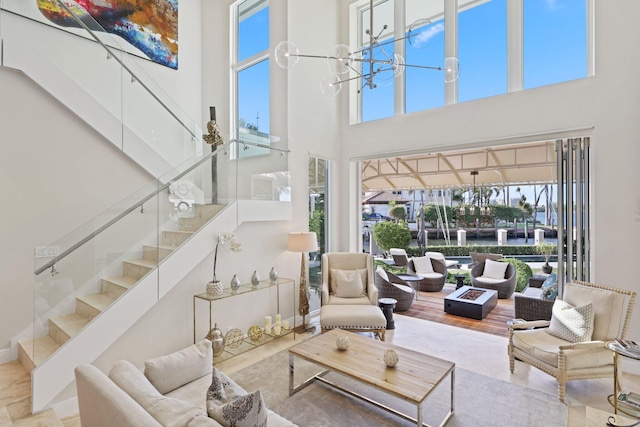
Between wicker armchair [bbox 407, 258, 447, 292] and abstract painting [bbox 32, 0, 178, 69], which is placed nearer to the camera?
abstract painting [bbox 32, 0, 178, 69]

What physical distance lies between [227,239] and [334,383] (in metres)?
2.13

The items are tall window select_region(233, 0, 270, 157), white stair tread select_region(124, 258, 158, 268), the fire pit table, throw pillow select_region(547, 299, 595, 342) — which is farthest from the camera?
tall window select_region(233, 0, 270, 157)

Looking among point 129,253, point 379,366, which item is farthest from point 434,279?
point 129,253

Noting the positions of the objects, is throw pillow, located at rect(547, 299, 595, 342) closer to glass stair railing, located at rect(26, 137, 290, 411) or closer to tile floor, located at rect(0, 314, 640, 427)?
tile floor, located at rect(0, 314, 640, 427)

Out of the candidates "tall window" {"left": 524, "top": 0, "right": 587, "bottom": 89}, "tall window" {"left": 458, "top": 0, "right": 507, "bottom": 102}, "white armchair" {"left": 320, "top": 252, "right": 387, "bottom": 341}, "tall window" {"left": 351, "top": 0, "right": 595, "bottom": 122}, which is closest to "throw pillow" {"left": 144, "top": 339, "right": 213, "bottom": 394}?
"white armchair" {"left": 320, "top": 252, "right": 387, "bottom": 341}

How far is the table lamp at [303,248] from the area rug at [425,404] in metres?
1.56

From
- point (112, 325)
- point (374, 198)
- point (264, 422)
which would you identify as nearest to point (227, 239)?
point (112, 325)

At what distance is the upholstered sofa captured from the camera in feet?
5.09

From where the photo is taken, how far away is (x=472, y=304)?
538cm

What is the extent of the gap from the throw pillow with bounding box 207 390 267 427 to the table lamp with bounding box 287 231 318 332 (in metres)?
3.24

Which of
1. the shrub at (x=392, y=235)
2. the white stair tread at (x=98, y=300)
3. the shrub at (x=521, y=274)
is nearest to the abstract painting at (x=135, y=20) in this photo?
the white stair tread at (x=98, y=300)

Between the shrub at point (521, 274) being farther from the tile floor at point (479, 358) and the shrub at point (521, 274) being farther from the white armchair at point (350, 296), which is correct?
the white armchair at point (350, 296)

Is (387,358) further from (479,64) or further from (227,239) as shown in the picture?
(479,64)

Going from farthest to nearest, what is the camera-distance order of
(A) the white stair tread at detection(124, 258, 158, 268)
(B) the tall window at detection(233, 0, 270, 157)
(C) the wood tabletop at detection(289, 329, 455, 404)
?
(B) the tall window at detection(233, 0, 270, 157) < (A) the white stair tread at detection(124, 258, 158, 268) < (C) the wood tabletop at detection(289, 329, 455, 404)
